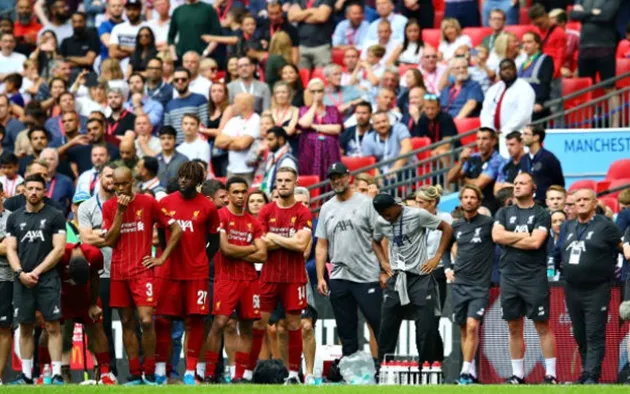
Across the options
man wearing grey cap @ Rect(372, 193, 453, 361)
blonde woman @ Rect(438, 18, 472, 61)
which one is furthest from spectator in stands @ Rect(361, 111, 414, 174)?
man wearing grey cap @ Rect(372, 193, 453, 361)

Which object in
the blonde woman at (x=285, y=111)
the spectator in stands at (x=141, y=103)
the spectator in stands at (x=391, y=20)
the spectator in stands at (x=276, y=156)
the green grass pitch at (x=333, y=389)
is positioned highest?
the spectator in stands at (x=391, y=20)

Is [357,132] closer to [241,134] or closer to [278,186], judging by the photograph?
[241,134]

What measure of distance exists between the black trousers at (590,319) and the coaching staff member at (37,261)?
5.17 meters

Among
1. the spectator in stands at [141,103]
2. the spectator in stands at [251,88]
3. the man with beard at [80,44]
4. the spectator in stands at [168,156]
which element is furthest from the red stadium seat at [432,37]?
the man with beard at [80,44]

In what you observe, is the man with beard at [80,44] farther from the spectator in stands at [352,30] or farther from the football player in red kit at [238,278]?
the football player in red kit at [238,278]

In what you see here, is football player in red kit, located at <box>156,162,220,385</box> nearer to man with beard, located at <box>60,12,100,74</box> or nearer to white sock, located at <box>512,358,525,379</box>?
white sock, located at <box>512,358,525,379</box>

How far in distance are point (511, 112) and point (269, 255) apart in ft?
16.9

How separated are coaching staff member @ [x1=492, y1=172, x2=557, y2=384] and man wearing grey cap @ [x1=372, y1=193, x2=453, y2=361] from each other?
2.32ft

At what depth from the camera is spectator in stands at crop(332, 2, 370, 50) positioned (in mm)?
26844

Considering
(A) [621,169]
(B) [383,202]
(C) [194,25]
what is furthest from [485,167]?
(C) [194,25]

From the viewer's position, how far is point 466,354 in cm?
1827

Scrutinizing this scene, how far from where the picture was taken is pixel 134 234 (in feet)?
56.9

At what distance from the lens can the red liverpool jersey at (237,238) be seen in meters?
17.7

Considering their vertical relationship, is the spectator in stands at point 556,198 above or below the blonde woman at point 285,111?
below
